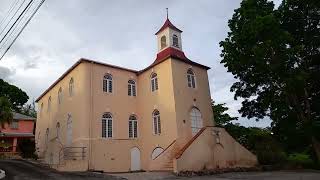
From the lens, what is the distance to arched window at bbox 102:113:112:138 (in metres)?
26.7

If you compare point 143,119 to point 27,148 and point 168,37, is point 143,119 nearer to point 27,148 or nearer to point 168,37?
point 168,37

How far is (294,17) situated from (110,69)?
54.3ft

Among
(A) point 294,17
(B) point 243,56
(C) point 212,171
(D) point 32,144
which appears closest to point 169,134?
(C) point 212,171

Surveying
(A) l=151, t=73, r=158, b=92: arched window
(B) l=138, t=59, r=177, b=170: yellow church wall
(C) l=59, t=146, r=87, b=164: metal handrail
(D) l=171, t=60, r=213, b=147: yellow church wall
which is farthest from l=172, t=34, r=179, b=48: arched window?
(C) l=59, t=146, r=87, b=164: metal handrail

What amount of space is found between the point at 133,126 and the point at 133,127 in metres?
0.10

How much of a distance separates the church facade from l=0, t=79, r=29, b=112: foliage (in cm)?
2426

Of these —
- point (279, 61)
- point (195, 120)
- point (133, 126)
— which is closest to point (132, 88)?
point (133, 126)

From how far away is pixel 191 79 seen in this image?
28.6 metres

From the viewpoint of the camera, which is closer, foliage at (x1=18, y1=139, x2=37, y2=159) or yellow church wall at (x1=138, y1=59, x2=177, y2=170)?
yellow church wall at (x1=138, y1=59, x2=177, y2=170)

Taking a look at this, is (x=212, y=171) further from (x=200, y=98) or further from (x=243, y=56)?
(x=243, y=56)

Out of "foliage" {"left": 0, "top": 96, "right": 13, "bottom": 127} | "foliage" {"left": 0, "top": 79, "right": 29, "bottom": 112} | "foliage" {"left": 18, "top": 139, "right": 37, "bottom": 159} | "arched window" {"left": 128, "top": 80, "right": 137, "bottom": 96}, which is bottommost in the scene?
"foliage" {"left": 18, "top": 139, "right": 37, "bottom": 159}

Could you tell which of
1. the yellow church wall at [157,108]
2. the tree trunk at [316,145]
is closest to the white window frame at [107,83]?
the yellow church wall at [157,108]

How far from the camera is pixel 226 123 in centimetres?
3772

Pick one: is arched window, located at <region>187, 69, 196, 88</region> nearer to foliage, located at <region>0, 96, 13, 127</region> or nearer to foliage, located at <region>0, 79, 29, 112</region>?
Result: foliage, located at <region>0, 96, 13, 127</region>
